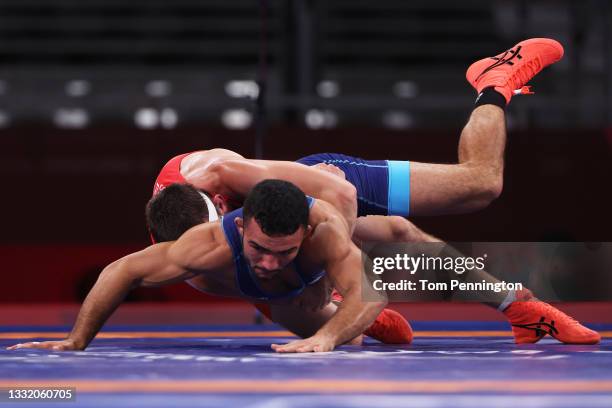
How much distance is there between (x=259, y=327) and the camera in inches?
197

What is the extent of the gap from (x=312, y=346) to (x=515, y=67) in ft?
6.30

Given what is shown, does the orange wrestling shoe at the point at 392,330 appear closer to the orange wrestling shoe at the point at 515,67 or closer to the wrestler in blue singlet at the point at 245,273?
the wrestler in blue singlet at the point at 245,273

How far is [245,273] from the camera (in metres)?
3.33

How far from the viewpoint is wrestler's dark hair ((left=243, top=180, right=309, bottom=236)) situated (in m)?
3.01

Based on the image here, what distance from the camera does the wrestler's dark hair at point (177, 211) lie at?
3629 millimetres

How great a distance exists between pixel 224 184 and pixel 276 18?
5.43m

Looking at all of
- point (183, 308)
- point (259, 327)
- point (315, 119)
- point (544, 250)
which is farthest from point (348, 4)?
point (544, 250)

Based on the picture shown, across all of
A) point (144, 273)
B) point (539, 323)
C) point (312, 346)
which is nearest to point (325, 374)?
point (312, 346)

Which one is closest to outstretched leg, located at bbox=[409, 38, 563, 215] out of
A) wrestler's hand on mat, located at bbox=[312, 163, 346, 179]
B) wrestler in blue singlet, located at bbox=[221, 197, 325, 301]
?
wrestler's hand on mat, located at bbox=[312, 163, 346, 179]

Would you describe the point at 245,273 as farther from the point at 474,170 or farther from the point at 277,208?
the point at 474,170

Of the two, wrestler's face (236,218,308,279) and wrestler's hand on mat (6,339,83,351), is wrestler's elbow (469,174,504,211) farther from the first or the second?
wrestler's hand on mat (6,339,83,351)

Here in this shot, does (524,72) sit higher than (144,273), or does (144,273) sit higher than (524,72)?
(524,72)

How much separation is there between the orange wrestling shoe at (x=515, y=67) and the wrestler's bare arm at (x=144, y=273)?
1.66 metres

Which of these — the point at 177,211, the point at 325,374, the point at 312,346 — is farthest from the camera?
the point at 177,211
